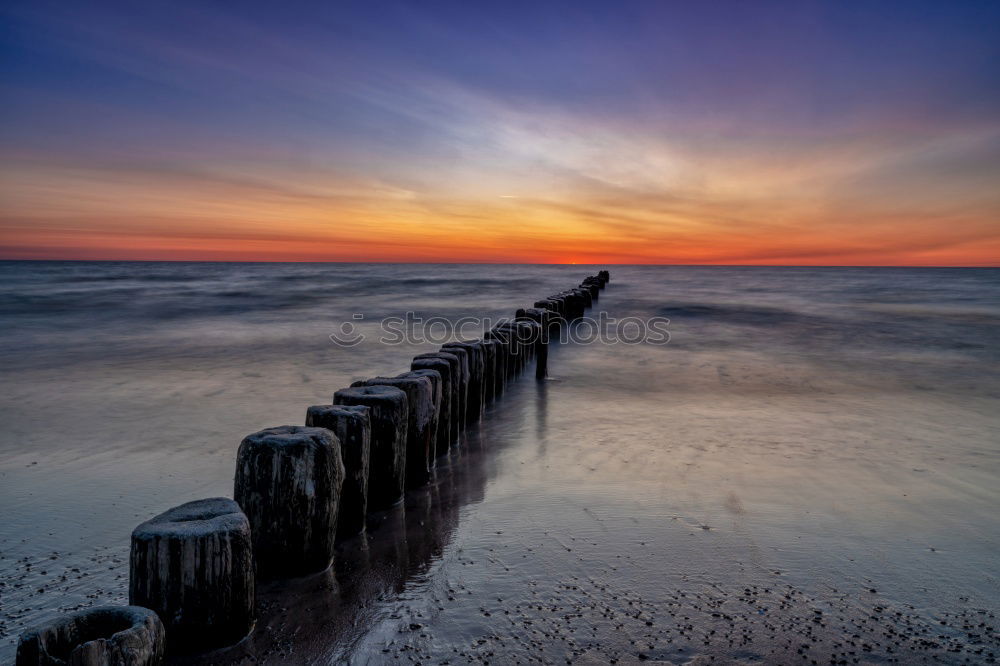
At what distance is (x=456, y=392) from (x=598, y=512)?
1.67 m

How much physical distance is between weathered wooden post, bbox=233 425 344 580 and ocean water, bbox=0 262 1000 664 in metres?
0.17

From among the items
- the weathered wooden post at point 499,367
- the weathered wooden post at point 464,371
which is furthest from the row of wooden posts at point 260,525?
the weathered wooden post at point 499,367

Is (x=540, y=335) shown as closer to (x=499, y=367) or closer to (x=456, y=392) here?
(x=499, y=367)

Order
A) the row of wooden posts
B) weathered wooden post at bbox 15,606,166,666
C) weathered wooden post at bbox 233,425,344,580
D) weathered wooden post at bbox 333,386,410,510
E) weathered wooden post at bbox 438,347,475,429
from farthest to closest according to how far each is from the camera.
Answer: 1. weathered wooden post at bbox 438,347,475,429
2. weathered wooden post at bbox 333,386,410,510
3. weathered wooden post at bbox 233,425,344,580
4. the row of wooden posts
5. weathered wooden post at bbox 15,606,166,666

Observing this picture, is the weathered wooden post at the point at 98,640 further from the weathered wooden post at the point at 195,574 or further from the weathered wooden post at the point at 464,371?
the weathered wooden post at the point at 464,371

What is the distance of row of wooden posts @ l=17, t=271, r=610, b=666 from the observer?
191cm

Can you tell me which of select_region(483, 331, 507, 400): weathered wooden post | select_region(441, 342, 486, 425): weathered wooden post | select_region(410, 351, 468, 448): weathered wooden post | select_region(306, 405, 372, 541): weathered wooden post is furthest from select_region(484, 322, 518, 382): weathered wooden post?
select_region(306, 405, 372, 541): weathered wooden post

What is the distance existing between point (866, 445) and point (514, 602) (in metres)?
4.16

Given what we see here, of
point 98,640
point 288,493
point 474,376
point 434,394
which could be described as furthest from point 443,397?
point 98,640

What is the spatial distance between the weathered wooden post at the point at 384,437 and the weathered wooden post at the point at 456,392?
1130 millimetres

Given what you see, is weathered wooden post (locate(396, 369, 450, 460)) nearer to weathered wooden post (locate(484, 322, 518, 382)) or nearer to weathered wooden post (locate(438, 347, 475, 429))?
weathered wooden post (locate(438, 347, 475, 429))

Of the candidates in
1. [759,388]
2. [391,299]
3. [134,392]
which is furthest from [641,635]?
[391,299]

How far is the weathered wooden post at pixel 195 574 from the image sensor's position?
7.20 feet

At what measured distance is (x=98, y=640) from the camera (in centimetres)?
176
